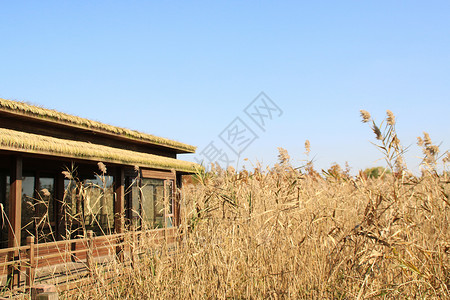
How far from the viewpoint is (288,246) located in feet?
11.5

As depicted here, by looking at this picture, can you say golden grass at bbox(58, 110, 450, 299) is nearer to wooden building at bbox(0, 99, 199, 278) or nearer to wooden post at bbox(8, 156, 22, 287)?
wooden building at bbox(0, 99, 199, 278)

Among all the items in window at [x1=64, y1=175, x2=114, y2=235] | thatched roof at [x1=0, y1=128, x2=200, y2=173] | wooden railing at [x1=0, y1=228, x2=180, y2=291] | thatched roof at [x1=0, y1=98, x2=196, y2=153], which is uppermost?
thatched roof at [x1=0, y1=98, x2=196, y2=153]

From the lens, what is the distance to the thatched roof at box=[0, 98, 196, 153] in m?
6.96

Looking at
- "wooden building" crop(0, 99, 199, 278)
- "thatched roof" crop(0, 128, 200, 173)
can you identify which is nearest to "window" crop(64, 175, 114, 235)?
"wooden building" crop(0, 99, 199, 278)

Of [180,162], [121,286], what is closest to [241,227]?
[121,286]

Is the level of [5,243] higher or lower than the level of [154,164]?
lower

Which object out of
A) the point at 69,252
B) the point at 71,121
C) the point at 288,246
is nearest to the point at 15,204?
the point at 71,121

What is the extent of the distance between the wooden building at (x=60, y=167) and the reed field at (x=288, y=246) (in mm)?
1299

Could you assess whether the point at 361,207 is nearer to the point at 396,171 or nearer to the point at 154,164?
the point at 396,171

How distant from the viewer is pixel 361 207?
4680mm

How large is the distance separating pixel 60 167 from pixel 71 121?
1279 mm

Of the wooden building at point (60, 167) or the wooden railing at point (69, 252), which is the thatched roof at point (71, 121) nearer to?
the wooden building at point (60, 167)

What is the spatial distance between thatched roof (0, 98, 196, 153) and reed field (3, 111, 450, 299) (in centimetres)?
→ 443

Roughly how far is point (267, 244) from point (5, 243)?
6147mm
